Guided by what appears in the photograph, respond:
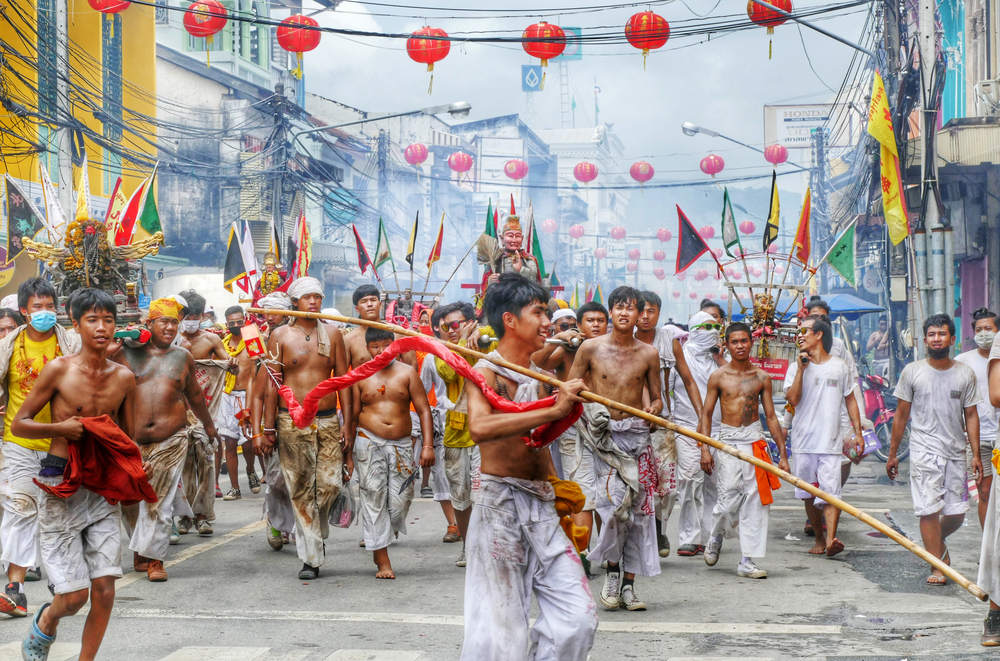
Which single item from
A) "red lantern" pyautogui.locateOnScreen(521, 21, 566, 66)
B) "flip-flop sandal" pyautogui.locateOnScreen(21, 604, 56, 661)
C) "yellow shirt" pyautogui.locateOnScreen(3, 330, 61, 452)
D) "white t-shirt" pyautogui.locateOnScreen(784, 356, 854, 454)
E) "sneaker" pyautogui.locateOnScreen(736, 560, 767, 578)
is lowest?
"sneaker" pyautogui.locateOnScreen(736, 560, 767, 578)

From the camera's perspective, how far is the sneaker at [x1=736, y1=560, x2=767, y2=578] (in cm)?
740

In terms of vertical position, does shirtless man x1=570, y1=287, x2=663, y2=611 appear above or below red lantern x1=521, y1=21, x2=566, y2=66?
below

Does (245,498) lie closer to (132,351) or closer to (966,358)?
(132,351)

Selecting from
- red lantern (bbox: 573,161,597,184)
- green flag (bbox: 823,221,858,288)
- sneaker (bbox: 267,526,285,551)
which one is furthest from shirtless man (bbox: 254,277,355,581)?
red lantern (bbox: 573,161,597,184)

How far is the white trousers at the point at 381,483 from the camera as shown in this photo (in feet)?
24.4

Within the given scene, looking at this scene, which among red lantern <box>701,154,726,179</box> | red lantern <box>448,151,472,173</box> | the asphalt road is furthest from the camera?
red lantern <box>448,151,472,173</box>

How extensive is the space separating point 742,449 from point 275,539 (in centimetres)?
387

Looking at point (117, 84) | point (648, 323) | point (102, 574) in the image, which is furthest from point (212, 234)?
point (102, 574)

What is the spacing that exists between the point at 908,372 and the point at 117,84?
27.5 meters

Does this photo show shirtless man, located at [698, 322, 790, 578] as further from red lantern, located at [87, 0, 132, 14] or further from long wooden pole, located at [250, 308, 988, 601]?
red lantern, located at [87, 0, 132, 14]

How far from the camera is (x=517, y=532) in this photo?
430 cm

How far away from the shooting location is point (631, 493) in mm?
6621

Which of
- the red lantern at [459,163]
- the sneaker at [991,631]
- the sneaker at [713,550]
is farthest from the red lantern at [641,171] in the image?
the sneaker at [991,631]

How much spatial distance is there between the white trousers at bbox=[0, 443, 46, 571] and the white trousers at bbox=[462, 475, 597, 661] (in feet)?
11.6
